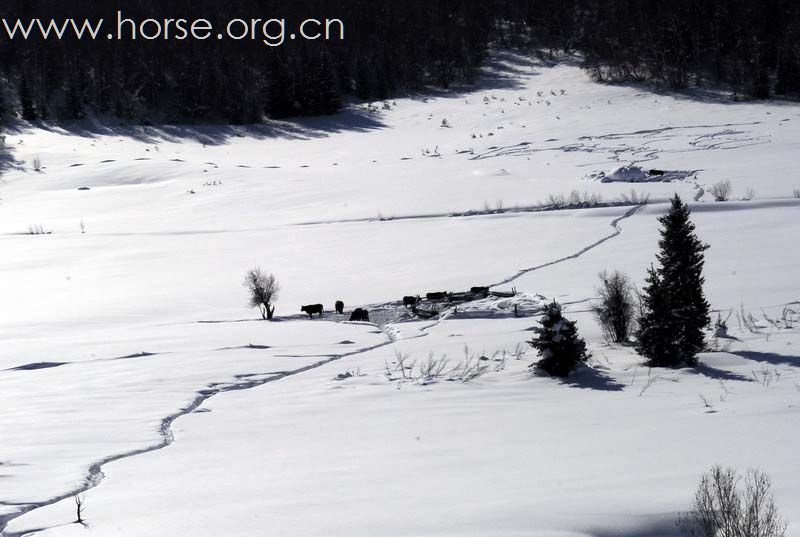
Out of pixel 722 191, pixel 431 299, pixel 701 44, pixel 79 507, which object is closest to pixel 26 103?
pixel 701 44

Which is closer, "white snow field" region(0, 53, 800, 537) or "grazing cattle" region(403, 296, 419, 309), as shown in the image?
"white snow field" region(0, 53, 800, 537)

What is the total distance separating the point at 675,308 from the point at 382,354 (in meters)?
3.53

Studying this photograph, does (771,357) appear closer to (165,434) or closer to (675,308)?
(675,308)

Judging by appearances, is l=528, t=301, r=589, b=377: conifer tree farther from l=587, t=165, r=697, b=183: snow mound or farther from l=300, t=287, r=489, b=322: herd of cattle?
l=587, t=165, r=697, b=183: snow mound

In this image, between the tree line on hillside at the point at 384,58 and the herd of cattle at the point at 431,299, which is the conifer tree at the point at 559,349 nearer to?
the herd of cattle at the point at 431,299

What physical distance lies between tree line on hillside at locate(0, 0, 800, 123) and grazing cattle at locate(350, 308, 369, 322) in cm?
3402

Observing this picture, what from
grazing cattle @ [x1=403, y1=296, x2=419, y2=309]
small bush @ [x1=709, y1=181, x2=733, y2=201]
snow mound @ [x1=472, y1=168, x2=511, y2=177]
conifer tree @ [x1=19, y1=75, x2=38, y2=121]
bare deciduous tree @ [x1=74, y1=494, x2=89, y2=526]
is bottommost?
bare deciduous tree @ [x1=74, y1=494, x2=89, y2=526]

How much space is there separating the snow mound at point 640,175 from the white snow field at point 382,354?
0.34 ft

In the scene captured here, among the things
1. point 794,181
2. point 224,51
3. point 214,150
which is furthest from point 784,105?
point 224,51

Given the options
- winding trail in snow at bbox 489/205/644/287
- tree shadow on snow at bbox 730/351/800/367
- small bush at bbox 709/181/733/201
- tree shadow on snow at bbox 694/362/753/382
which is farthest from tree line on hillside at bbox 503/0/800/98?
tree shadow on snow at bbox 694/362/753/382

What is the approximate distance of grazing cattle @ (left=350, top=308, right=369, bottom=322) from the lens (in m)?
14.0

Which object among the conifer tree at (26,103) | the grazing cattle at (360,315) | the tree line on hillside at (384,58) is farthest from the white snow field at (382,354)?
the conifer tree at (26,103)

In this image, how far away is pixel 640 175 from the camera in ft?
89.2

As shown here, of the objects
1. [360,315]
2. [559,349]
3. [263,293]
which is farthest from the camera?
[263,293]
